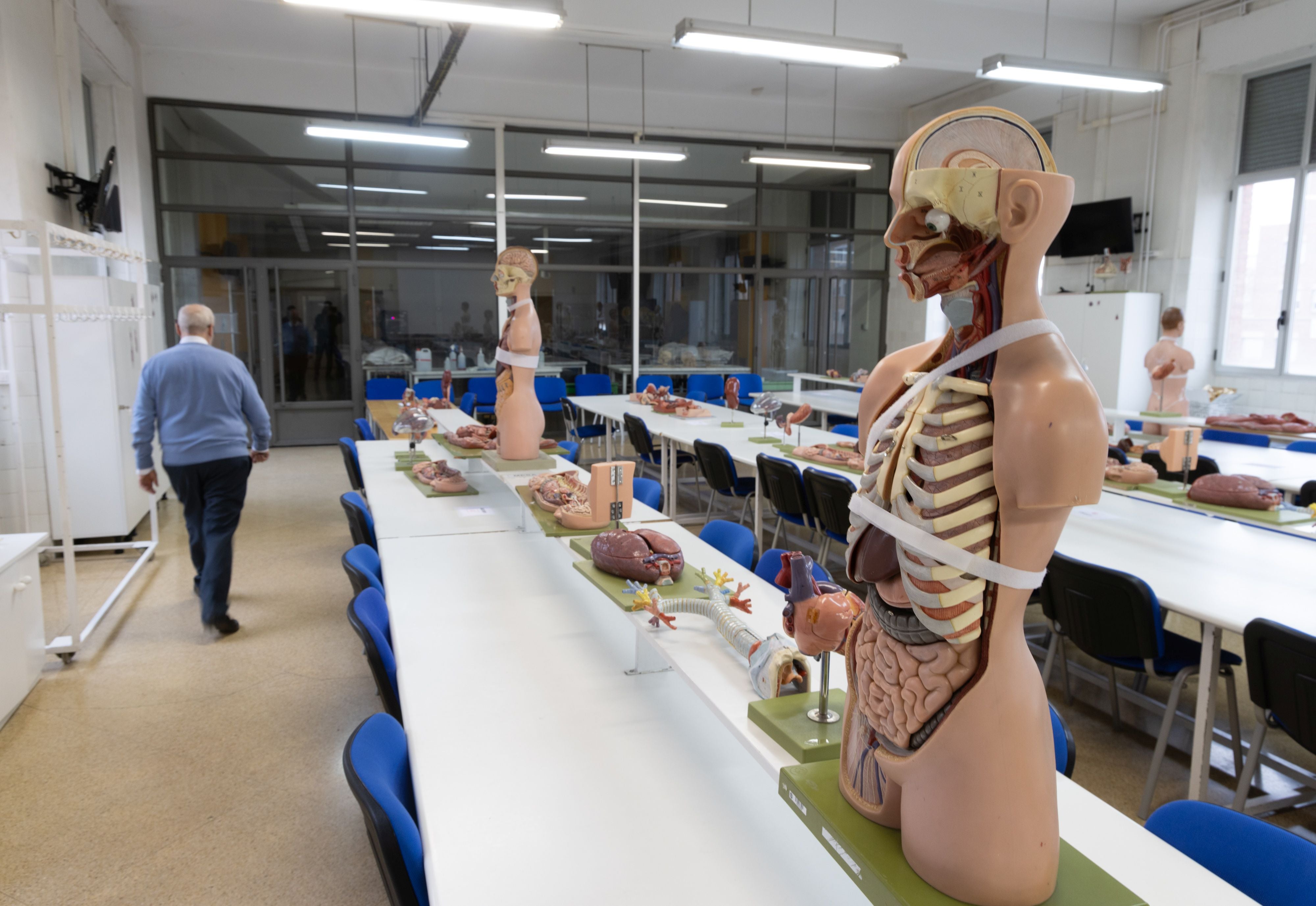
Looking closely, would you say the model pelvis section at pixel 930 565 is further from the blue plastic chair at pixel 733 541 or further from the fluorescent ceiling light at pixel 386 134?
the fluorescent ceiling light at pixel 386 134

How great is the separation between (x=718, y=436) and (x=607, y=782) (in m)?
4.43

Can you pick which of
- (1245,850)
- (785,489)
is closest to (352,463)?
(785,489)

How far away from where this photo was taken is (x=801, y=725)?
146 cm

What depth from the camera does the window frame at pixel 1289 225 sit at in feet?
23.4

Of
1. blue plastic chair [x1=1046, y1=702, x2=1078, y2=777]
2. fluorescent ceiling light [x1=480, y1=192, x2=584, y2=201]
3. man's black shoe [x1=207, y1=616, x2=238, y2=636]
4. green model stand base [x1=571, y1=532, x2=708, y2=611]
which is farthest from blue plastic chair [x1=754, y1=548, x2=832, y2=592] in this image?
fluorescent ceiling light [x1=480, y1=192, x2=584, y2=201]

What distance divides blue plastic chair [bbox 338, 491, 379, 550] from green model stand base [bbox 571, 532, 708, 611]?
1295 millimetres

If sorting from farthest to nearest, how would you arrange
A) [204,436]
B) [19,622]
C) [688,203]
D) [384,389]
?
[688,203], [384,389], [204,436], [19,622]

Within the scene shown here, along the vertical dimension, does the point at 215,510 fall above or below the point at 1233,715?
above

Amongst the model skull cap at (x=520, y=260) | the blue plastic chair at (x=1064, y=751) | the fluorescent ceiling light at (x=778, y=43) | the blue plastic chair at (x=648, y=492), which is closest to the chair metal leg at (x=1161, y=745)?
the blue plastic chair at (x=1064, y=751)

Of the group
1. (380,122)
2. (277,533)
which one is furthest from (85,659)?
(380,122)

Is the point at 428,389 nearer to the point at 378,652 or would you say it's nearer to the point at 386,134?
the point at 386,134

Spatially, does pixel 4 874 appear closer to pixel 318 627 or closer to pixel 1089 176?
pixel 318 627

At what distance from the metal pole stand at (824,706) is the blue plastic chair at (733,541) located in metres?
1.42

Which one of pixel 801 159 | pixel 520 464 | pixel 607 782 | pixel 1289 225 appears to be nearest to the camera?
pixel 607 782
